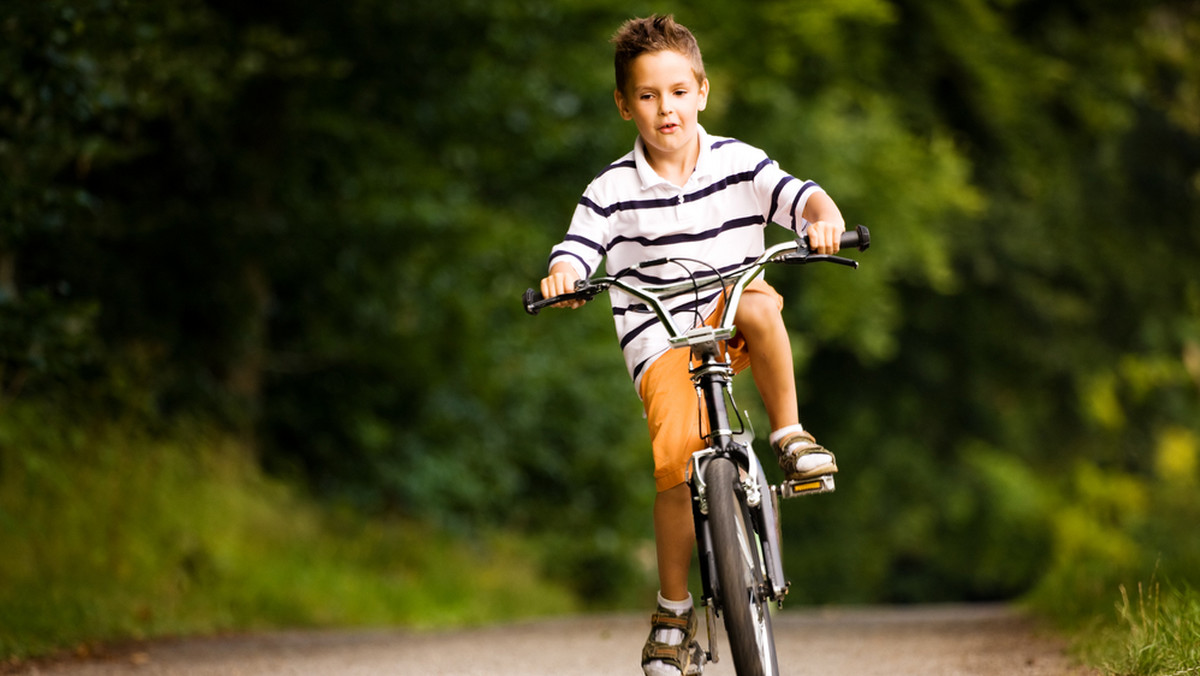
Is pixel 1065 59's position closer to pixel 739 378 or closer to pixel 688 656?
pixel 739 378

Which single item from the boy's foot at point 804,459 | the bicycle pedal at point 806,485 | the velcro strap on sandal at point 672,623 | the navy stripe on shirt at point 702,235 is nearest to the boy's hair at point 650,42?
the navy stripe on shirt at point 702,235

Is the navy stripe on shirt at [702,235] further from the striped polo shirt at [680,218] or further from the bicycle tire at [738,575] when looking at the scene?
the bicycle tire at [738,575]

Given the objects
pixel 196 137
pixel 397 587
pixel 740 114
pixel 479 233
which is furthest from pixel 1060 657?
pixel 740 114

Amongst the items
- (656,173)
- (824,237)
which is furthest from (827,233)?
(656,173)

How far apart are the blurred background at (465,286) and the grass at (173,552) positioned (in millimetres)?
30

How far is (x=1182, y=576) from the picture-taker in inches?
227

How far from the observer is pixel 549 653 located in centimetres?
645

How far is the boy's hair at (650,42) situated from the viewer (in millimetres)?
3941

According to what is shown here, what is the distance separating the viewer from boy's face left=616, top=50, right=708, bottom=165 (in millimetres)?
3926

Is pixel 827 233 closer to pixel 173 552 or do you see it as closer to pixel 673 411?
pixel 673 411

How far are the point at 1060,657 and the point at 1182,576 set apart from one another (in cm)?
79

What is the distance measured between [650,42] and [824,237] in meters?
0.78

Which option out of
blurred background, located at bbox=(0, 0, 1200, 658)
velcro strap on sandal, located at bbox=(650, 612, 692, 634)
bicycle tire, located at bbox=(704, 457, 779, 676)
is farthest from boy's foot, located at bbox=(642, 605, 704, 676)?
blurred background, located at bbox=(0, 0, 1200, 658)

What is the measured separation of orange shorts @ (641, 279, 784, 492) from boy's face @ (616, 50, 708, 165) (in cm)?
49
